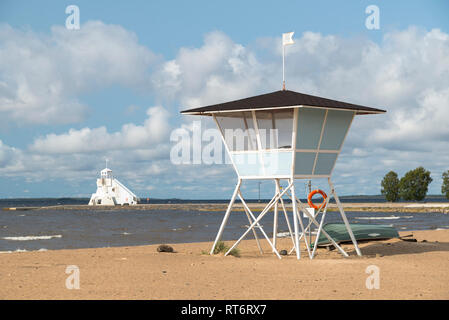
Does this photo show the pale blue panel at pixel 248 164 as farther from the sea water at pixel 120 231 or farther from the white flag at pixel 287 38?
the sea water at pixel 120 231

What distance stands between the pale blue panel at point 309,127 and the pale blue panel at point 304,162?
0.72ft

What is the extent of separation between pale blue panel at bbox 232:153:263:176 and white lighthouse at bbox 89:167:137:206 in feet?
316

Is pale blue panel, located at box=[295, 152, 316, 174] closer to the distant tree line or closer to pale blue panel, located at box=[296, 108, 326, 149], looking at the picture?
pale blue panel, located at box=[296, 108, 326, 149]

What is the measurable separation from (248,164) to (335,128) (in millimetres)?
2997


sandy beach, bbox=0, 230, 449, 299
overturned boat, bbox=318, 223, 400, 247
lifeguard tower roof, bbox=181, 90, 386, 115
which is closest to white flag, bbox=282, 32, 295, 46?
lifeguard tower roof, bbox=181, 90, 386, 115

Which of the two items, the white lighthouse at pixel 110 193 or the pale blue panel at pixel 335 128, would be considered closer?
the pale blue panel at pixel 335 128

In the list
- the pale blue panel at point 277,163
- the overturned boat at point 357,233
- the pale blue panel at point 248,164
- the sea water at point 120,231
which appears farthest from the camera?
the sea water at point 120,231

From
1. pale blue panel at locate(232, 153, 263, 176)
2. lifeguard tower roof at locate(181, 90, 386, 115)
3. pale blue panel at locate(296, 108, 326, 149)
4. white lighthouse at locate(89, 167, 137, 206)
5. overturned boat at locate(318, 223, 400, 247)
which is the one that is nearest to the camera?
lifeguard tower roof at locate(181, 90, 386, 115)

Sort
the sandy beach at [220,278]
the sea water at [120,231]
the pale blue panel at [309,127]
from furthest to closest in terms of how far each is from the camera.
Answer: the sea water at [120,231] → the pale blue panel at [309,127] → the sandy beach at [220,278]

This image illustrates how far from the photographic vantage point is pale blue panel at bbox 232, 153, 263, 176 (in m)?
17.5

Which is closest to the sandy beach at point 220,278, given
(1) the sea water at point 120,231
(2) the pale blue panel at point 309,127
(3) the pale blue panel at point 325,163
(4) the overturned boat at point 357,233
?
(3) the pale blue panel at point 325,163

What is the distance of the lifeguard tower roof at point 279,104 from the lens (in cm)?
1658

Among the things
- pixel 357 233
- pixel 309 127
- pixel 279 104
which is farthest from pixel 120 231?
pixel 279 104
